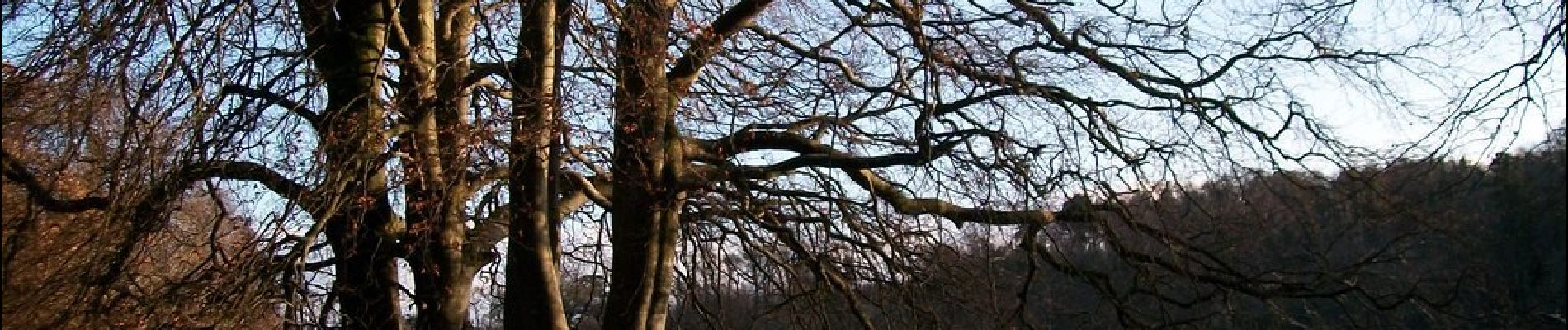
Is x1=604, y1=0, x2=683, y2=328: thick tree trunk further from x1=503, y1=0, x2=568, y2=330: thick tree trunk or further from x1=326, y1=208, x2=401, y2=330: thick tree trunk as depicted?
x1=326, y1=208, x2=401, y2=330: thick tree trunk

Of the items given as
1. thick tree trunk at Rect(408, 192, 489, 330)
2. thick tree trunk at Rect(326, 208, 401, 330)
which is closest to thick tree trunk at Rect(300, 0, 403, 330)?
thick tree trunk at Rect(326, 208, 401, 330)

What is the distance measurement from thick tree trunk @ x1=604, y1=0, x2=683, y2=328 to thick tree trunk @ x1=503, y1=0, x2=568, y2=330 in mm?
494

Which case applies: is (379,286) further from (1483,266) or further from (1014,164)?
(1483,266)

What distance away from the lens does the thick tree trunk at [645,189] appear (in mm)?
7699

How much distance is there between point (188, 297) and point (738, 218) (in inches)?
154

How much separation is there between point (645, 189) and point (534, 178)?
3.63ft

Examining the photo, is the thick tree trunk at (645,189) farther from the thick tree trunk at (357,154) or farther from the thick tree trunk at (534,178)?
the thick tree trunk at (357,154)

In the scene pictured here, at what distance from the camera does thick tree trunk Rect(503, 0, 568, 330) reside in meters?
6.93

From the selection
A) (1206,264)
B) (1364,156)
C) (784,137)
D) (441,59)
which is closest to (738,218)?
(784,137)

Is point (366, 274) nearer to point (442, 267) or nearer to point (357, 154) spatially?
point (442, 267)

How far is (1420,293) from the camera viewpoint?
8.41m

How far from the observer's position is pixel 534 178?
736 centimetres

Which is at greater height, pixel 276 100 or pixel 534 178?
pixel 276 100

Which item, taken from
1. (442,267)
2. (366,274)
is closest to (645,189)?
(442,267)
